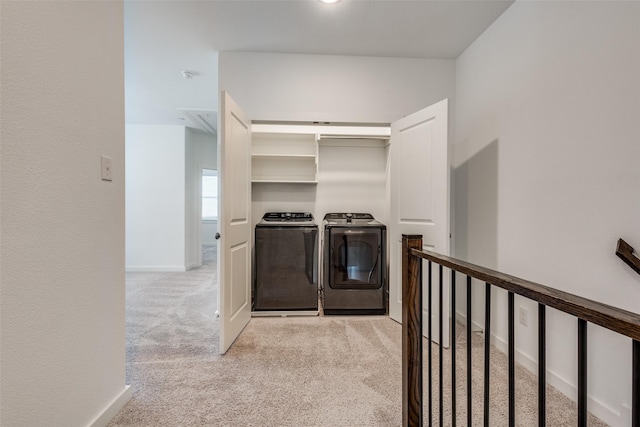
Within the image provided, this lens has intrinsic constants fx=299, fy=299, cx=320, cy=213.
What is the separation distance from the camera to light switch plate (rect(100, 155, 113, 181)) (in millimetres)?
1468

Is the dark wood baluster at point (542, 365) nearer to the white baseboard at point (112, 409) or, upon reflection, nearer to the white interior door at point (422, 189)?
the white interior door at point (422, 189)

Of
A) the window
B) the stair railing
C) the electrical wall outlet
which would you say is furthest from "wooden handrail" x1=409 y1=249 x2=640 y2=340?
the window

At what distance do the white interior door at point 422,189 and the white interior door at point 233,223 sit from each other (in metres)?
1.39

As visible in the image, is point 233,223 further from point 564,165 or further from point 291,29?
point 564,165

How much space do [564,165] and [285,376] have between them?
2103 mm

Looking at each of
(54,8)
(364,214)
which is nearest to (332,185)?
(364,214)

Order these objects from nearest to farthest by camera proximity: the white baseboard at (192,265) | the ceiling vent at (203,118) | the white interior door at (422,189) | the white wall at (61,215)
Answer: the white wall at (61,215)
the white interior door at (422,189)
the ceiling vent at (203,118)
the white baseboard at (192,265)

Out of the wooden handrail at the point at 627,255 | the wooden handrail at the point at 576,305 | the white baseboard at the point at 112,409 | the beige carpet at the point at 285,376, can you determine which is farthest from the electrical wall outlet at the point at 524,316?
Result: the white baseboard at the point at 112,409

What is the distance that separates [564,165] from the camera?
5.67ft

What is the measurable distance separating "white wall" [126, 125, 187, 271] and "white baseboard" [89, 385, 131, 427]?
3650 mm

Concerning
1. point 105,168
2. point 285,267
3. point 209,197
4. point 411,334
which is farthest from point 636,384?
point 209,197

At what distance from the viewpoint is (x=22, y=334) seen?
3.44ft

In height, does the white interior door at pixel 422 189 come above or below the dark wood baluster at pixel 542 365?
above

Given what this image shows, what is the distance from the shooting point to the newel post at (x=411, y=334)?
51.3 inches
